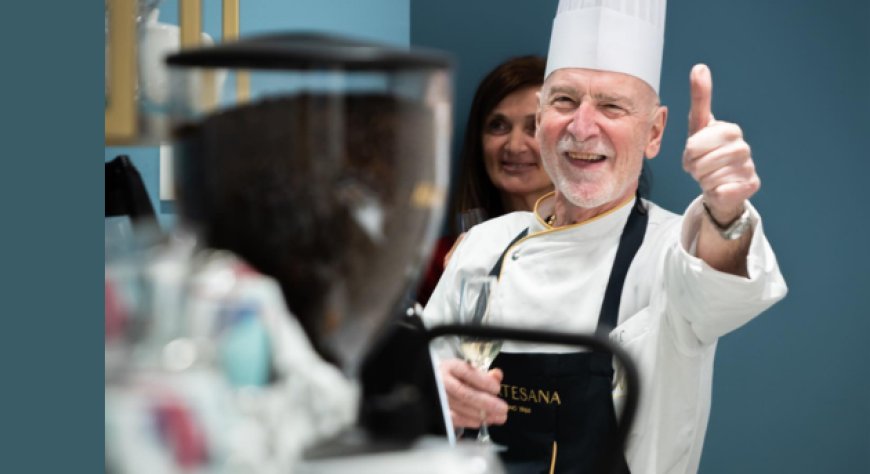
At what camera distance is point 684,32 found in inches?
80.2

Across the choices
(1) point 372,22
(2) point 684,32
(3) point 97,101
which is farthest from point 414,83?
(1) point 372,22

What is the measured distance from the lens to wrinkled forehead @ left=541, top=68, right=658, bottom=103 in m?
1.38

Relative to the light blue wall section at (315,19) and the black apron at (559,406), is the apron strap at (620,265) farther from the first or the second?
A: the light blue wall section at (315,19)

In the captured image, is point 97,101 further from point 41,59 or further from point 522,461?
point 522,461

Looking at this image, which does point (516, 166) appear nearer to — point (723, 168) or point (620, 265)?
point (620, 265)

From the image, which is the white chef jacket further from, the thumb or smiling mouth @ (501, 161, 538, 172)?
smiling mouth @ (501, 161, 538, 172)

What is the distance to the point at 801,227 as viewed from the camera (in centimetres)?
196

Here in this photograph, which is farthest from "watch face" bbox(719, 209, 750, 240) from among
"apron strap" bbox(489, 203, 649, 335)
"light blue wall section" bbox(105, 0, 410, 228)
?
"light blue wall section" bbox(105, 0, 410, 228)

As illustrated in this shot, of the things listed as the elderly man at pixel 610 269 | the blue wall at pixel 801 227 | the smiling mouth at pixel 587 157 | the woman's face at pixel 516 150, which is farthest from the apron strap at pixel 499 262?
the blue wall at pixel 801 227

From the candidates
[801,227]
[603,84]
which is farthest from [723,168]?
[801,227]

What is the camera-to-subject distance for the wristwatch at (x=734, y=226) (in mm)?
1003

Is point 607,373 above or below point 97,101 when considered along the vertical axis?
below

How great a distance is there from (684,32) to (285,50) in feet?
5.95

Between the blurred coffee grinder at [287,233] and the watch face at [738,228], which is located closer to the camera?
the blurred coffee grinder at [287,233]
